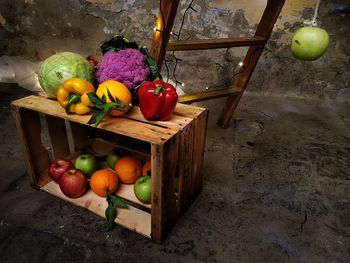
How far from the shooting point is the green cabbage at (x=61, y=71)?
4.37 ft

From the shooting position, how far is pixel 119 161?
1.58 meters

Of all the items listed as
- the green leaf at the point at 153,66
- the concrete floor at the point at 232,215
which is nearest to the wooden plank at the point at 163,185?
the concrete floor at the point at 232,215

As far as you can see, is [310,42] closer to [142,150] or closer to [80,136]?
[142,150]

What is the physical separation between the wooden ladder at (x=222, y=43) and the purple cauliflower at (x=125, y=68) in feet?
0.61

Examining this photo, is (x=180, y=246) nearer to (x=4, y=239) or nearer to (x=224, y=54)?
(x=4, y=239)

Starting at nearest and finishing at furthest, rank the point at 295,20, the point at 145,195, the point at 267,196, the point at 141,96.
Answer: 1. the point at 141,96
2. the point at 145,195
3. the point at 267,196
4. the point at 295,20

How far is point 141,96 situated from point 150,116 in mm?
97

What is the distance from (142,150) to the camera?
1.71 metres

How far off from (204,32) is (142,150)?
215 cm

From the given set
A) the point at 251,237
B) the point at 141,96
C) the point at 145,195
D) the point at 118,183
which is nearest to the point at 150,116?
the point at 141,96

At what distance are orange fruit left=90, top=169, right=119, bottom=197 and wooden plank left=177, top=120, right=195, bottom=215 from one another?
Answer: 0.39m

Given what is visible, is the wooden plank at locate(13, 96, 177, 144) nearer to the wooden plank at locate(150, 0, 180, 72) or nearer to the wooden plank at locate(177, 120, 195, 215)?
the wooden plank at locate(177, 120, 195, 215)

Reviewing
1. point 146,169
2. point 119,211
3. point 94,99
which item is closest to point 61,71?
point 94,99

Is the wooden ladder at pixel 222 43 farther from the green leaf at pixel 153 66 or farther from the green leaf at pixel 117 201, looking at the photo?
the green leaf at pixel 117 201
